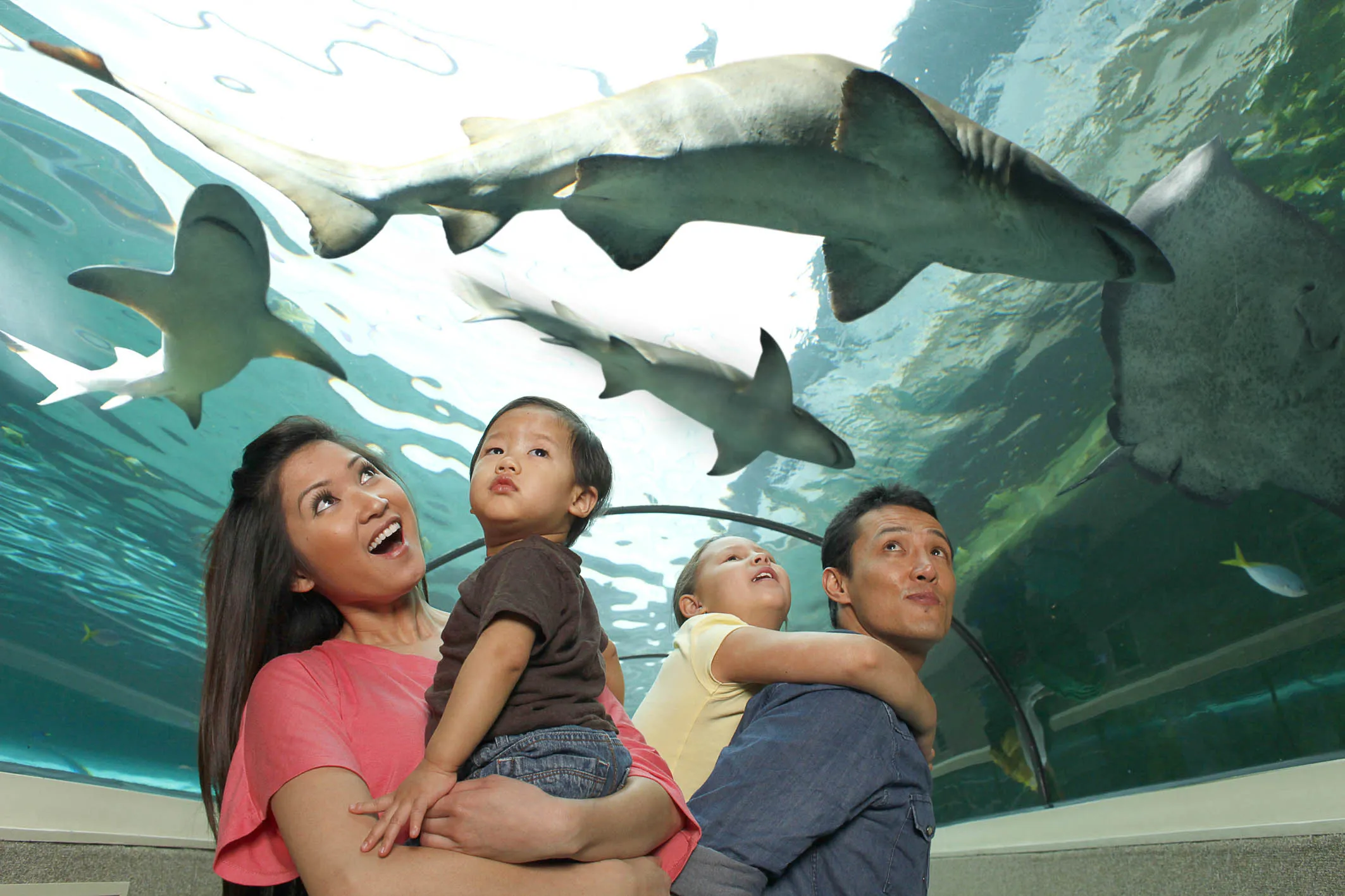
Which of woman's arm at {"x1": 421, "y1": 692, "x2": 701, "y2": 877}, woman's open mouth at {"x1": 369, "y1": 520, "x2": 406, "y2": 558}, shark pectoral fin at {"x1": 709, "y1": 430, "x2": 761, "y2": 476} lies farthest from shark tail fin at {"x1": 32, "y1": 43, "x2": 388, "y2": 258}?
woman's arm at {"x1": 421, "y1": 692, "x2": 701, "y2": 877}

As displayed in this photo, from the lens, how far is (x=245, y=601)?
5.78 feet

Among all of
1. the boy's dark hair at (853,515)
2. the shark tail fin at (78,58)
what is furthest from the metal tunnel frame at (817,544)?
the shark tail fin at (78,58)

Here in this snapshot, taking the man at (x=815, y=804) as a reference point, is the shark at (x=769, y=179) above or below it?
above

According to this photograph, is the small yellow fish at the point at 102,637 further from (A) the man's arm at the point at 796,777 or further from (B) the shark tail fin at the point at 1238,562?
(B) the shark tail fin at the point at 1238,562

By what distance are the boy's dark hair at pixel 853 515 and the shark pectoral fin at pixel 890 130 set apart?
2.06 meters

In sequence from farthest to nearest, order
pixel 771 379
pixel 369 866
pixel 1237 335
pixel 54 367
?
1. pixel 54 367
2. pixel 771 379
3. pixel 1237 335
4. pixel 369 866

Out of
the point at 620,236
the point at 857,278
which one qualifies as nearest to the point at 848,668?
the point at 620,236

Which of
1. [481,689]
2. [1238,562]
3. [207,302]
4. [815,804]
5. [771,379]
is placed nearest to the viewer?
[481,689]

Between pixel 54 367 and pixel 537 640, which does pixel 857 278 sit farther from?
pixel 54 367

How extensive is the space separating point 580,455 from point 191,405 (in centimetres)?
640

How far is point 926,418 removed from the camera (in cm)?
788

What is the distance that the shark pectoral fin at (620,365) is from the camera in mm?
6137

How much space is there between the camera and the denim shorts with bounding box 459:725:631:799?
1363 mm

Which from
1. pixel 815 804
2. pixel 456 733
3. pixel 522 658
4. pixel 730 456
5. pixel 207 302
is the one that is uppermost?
pixel 730 456
